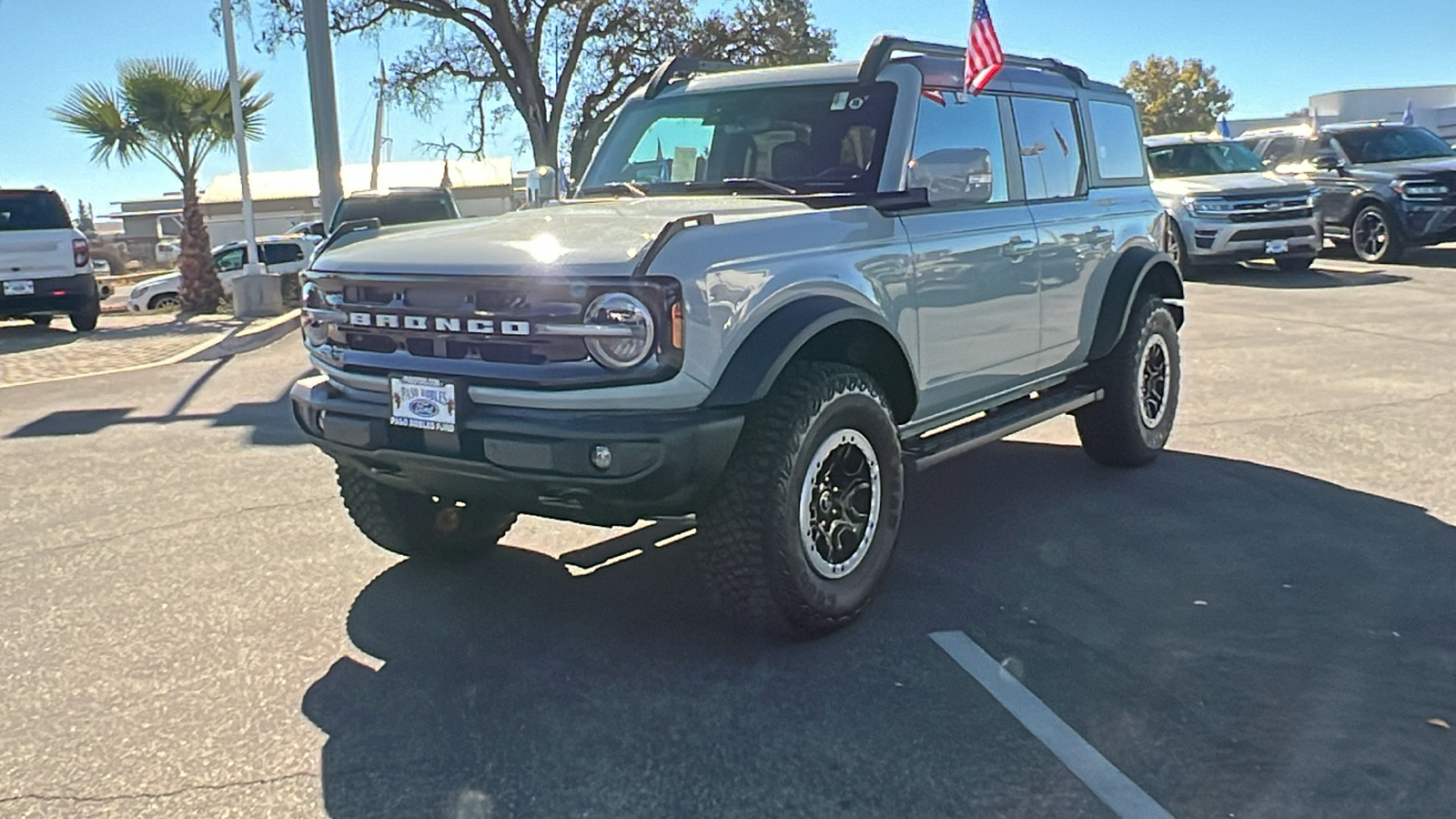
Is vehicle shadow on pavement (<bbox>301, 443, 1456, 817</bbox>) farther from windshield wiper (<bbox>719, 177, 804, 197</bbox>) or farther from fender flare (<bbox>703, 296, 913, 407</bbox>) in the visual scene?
windshield wiper (<bbox>719, 177, 804, 197</bbox>)

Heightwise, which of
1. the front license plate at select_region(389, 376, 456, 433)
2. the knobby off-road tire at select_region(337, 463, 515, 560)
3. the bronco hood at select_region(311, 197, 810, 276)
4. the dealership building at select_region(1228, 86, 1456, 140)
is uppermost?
the dealership building at select_region(1228, 86, 1456, 140)

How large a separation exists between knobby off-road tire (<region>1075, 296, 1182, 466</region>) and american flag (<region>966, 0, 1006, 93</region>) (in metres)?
1.59

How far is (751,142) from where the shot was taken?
5.21 metres

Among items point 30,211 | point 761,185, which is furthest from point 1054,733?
point 30,211

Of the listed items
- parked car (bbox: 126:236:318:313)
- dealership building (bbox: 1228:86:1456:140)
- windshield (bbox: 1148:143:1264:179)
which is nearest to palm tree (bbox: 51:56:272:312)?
parked car (bbox: 126:236:318:313)

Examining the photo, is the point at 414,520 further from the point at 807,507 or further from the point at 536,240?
the point at 807,507

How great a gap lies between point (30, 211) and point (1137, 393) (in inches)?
516

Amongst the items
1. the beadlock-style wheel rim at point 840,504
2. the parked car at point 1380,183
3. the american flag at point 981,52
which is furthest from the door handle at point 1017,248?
the parked car at point 1380,183

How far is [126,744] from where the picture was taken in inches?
136

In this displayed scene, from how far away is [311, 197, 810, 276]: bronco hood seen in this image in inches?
144

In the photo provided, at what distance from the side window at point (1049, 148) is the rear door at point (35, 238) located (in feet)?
40.3

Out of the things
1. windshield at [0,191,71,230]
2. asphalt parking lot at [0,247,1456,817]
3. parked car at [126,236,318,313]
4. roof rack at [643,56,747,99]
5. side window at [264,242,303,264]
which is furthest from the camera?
side window at [264,242,303,264]

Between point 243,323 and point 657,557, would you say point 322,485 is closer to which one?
point 657,557

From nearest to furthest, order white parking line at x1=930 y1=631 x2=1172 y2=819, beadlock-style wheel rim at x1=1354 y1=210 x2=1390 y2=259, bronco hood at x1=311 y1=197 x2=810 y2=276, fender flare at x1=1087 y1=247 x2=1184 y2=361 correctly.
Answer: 1. white parking line at x1=930 y1=631 x2=1172 y2=819
2. bronco hood at x1=311 y1=197 x2=810 y2=276
3. fender flare at x1=1087 y1=247 x2=1184 y2=361
4. beadlock-style wheel rim at x1=1354 y1=210 x2=1390 y2=259
